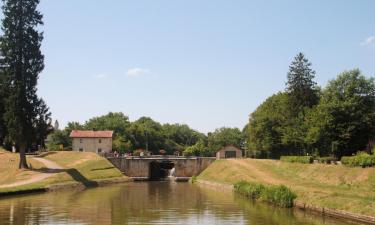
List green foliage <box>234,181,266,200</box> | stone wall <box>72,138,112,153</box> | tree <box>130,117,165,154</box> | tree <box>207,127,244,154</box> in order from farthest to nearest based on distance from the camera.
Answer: tree <box>207,127,244,154</box>, tree <box>130,117,165,154</box>, stone wall <box>72,138,112,153</box>, green foliage <box>234,181,266,200</box>

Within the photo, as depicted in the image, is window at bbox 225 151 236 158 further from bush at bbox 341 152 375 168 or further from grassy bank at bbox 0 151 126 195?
bush at bbox 341 152 375 168

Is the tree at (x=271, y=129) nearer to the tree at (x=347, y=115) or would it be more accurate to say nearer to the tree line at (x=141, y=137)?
the tree at (x=347, y=115)

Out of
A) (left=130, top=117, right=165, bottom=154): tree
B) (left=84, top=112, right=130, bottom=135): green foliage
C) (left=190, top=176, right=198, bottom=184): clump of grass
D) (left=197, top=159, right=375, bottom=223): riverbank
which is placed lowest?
(left=190, top=176, right=198, bottom=184): clump of grass

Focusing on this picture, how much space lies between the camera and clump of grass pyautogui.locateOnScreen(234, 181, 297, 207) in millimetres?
49844

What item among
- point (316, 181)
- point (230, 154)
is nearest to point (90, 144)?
point (230, 154)

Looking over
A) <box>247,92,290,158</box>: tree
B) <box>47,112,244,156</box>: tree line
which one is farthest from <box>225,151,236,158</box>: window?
<box>47,112,244,156</box>: tree line

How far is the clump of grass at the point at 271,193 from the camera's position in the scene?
49.8 metres

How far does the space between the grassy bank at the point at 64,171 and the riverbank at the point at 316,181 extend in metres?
19.6

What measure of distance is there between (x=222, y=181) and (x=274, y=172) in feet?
31.5

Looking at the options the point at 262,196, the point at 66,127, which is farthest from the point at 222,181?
the point at 66,127

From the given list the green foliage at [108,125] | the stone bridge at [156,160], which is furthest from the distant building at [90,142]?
the green foliage at [108,125]

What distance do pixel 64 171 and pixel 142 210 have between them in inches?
1428

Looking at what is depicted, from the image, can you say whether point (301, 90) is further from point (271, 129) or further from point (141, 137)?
point (141, 137)

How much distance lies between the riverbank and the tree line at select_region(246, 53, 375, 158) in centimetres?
676
